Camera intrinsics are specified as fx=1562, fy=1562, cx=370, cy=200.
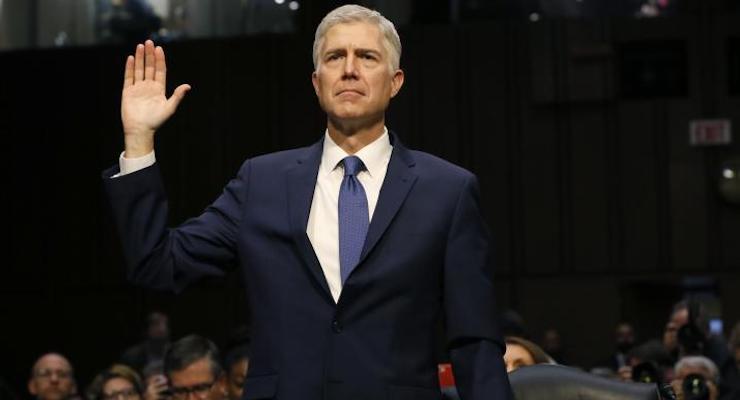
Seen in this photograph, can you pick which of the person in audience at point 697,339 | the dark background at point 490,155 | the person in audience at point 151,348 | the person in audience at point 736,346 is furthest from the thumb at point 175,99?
the dark background at point 490,155

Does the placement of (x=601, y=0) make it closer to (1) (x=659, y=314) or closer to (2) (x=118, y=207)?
(1) (x=659, y=314)

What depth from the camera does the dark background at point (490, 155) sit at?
13.9 metres

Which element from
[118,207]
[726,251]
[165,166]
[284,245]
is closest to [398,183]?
[284,245]

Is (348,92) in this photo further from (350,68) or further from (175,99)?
(175,99)

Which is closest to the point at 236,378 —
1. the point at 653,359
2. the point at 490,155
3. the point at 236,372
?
the point at 236,372

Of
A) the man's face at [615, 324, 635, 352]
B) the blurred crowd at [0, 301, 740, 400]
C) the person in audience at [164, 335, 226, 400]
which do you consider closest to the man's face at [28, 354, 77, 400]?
the blurred crowd at [0, 301, 740, 400]

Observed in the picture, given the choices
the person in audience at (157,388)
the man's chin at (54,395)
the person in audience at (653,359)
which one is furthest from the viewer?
the man's chin at (54,395)

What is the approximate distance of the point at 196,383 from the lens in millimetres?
6207

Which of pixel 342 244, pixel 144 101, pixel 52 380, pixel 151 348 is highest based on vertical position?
pixel 144 101

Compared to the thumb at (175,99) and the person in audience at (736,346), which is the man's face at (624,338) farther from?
the thumb at (175,99)

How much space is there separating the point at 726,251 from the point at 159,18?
5.52 meters

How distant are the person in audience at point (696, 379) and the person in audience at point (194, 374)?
1.80 m

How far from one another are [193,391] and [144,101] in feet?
11.9

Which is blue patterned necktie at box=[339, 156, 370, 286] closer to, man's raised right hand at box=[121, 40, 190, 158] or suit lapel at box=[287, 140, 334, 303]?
suit lapel at box=[287, 140, 334, 303]
